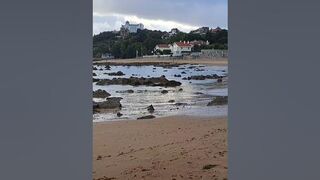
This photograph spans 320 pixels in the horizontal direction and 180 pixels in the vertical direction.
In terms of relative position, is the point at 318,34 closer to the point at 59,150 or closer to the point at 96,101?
the point at 59,150

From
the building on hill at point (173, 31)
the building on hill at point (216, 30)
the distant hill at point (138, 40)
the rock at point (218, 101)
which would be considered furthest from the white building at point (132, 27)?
the rock at point (218, 101)

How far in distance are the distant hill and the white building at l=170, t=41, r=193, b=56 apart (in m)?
0.04

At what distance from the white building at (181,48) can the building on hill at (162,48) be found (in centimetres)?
4

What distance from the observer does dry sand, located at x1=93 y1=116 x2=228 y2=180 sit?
150 inches

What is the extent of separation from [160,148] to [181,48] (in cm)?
146

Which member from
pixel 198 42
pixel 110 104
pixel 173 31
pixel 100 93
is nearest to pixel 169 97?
pixel 110 104

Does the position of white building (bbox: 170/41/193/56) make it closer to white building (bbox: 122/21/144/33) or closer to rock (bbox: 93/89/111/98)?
white building (bbox: 122/21/144/33)

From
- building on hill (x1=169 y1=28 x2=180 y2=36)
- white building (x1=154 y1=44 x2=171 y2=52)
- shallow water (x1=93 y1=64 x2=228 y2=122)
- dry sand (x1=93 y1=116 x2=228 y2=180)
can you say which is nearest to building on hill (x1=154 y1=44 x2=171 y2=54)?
white building (x1=154 y1=44 x2=171 y2=52)

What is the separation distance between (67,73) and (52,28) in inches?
9.1

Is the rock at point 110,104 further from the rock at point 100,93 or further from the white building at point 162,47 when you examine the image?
the white building at point 162,47

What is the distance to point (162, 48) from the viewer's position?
10.6ft

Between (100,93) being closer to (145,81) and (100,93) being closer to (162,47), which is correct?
(145,81)

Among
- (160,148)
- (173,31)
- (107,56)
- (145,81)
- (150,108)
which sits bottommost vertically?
(160,148)

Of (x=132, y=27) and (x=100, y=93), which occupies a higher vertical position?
(x=132, y=27)
